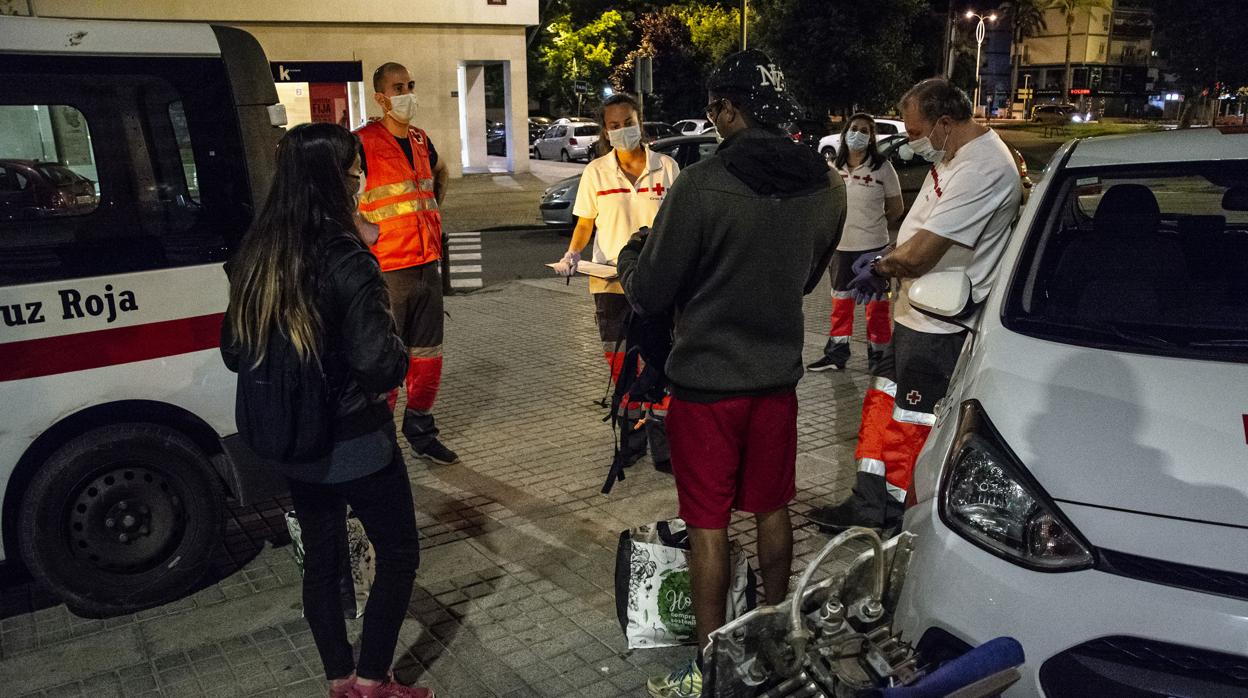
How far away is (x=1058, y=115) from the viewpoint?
56.2 metres

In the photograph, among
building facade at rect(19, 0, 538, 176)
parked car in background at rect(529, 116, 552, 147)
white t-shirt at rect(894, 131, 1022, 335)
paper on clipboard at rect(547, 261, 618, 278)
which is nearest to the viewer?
white t-shirt at rect(894, 131, 1022, 335)

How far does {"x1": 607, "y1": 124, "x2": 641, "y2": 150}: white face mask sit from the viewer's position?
5.42 metres

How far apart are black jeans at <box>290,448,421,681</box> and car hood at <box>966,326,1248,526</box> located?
176 centimetres

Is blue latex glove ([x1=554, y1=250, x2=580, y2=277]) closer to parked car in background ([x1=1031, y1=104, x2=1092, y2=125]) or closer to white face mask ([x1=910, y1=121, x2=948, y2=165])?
white face mask ([x1=910, y1=121, x2=948, y2=165])

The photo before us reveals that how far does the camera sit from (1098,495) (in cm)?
250

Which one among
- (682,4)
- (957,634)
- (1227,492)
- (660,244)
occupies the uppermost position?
(682,4)

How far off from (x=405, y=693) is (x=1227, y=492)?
2.41 meters

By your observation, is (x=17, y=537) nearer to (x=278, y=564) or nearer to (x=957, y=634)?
(x=278, y=564)

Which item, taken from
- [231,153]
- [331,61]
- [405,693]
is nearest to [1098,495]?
[405,693]

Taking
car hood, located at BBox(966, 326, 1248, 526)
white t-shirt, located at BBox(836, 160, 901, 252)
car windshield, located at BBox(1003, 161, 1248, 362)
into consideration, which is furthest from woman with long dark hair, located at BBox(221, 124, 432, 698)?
white t-shirt, located at BBox(836, 160, 901, 252)

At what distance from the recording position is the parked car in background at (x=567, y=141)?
32469 mm

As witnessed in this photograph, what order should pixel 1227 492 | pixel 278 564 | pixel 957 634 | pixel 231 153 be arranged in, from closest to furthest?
pixel 1227 492 → pixel 957 634 → pixel 231 153 → pixel 278 564

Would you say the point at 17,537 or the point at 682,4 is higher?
the point at 682,4

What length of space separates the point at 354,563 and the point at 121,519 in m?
1.11
